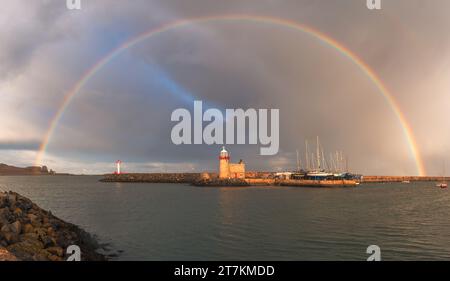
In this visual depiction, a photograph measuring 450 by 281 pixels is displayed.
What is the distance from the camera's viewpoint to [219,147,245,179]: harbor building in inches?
4607

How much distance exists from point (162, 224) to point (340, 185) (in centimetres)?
9381

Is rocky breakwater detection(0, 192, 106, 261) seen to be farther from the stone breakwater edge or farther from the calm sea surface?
the stone breakwater edge

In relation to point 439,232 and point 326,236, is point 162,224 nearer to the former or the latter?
point 326,236

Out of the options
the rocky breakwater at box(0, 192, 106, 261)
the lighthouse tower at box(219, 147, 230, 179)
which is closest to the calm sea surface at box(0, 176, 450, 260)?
the rocky breakwater at box(0, 192, 106, 261)

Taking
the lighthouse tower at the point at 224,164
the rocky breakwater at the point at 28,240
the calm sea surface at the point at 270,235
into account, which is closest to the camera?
the rocky breakwater at the point at 28,240

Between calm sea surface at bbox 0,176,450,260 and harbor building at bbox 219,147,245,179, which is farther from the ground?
harbor building at bbox 219,147,245,179

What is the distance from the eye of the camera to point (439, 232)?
3003cm

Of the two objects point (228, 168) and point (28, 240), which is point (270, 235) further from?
point (228, 168)

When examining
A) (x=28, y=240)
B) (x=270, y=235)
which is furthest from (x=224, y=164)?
(x=28, y=240)

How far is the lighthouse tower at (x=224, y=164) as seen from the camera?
11581cm

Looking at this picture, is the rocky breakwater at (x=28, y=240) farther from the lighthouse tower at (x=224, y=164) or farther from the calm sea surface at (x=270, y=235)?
the lighthouse tower at (x=224, y=164)

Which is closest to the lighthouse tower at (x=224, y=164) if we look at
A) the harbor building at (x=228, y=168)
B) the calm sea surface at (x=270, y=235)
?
the harbor building at (x=228, y=168)
